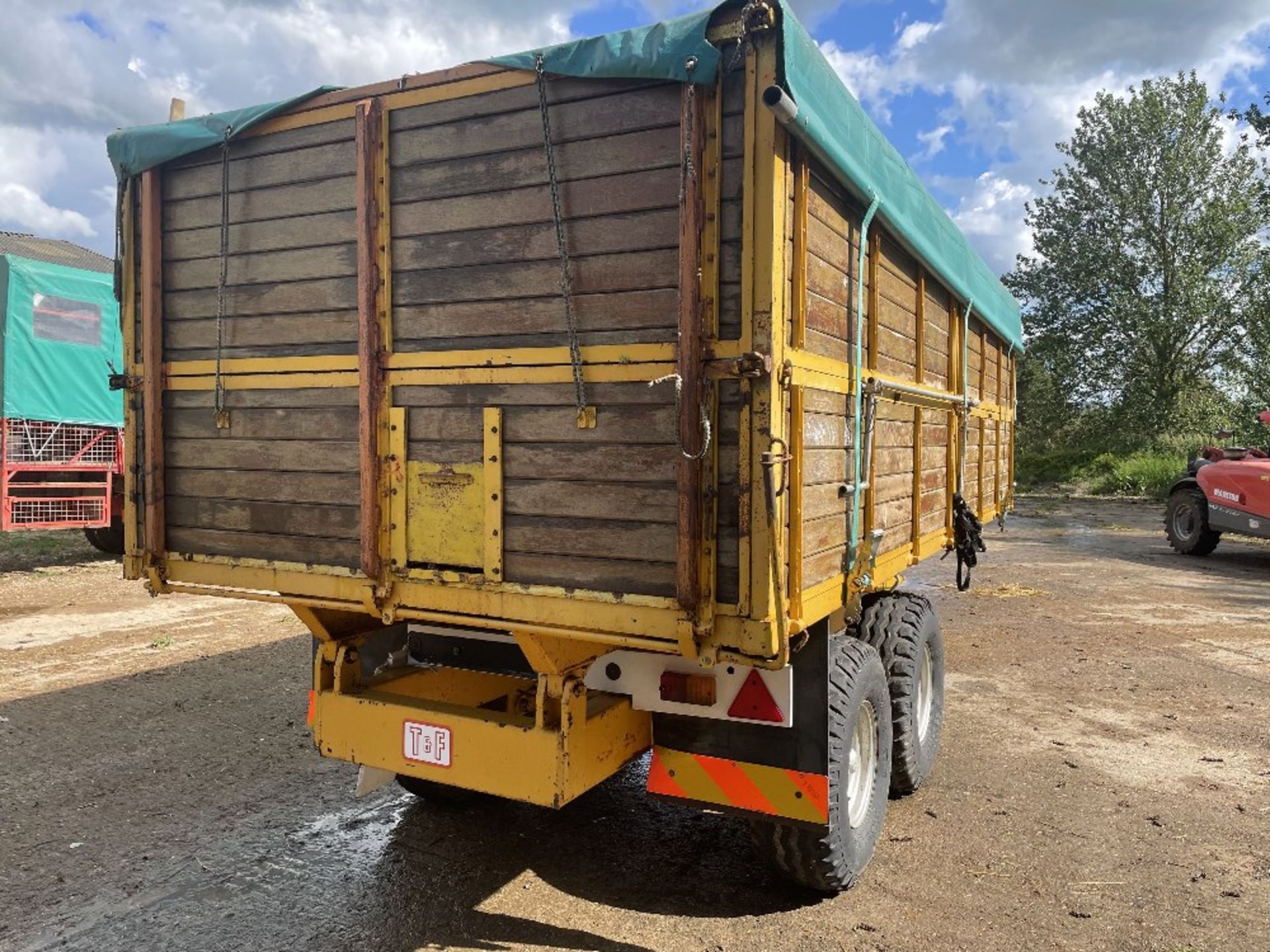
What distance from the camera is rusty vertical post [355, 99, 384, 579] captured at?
295cm

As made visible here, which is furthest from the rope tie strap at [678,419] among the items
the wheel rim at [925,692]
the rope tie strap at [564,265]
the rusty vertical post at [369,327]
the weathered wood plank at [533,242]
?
the wheel rim at [925,692]

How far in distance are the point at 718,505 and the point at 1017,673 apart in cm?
491

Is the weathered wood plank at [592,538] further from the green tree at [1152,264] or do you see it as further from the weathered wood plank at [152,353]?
the green tree at [1152,264]

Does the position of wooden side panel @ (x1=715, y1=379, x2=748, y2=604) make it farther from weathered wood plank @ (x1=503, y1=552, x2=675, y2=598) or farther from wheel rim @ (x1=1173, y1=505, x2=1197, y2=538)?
wheel rim @ (x1=1173, y1=505, x2=1197, y2=538)

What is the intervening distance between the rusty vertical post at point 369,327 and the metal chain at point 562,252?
64 centimetres

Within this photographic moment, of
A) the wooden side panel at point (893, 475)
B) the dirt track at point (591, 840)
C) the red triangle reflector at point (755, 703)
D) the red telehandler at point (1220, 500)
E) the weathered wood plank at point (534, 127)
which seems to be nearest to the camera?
the weathered wood plank at point (534, 127)

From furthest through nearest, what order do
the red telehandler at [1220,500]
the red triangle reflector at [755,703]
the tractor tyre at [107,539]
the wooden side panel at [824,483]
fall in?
the red telehandler at [1220,500], the tractor tyre at [107,539], the red triangle reflector at [755,703], the wooden side panel at [824,483]

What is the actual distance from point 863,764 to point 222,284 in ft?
10.2

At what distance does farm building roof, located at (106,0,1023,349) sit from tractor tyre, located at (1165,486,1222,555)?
1071cm

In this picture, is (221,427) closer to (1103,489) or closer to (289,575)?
(289,575)

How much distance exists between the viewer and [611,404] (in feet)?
8.61

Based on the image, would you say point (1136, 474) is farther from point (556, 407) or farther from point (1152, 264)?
point (556, 407)

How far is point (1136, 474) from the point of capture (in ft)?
75.6

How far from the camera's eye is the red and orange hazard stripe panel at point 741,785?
291 cm
